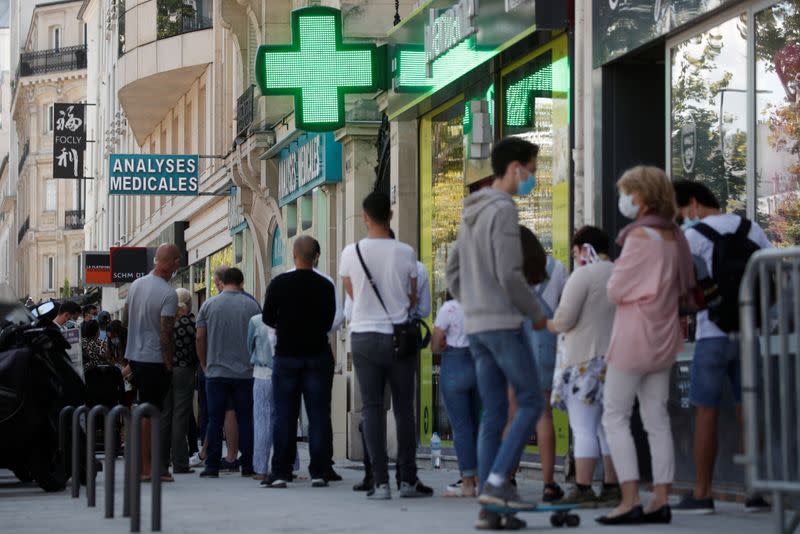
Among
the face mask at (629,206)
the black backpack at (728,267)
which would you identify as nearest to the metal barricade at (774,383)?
the face mask at (629,206)

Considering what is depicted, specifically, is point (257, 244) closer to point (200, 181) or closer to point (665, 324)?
point (200, 181)

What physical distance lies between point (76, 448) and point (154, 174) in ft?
63.4

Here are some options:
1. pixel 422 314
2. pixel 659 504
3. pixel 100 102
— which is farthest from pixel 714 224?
pixel 100 102

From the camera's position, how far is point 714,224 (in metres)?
9.23

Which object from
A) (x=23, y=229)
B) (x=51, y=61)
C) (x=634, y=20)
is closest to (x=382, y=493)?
(x=634, y=20)

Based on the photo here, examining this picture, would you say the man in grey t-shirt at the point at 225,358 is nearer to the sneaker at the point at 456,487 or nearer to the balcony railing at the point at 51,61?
the sneaker at the point at 456,487

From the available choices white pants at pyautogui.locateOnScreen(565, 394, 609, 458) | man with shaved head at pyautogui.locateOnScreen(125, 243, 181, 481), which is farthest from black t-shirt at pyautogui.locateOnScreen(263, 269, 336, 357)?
white pants at pyautogui.locateOnScreen(565, 394, 609, 458)

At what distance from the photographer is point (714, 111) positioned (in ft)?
37.0

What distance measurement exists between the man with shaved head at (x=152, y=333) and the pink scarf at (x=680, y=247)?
5707 mm

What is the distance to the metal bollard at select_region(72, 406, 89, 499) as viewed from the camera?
466 inches

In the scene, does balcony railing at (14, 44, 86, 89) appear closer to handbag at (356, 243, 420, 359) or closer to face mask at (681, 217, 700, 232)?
handbag at (356, 243, 420, 359)

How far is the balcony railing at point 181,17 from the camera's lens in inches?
1352

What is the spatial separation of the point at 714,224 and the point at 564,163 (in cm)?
407

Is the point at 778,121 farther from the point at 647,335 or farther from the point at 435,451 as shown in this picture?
the point at 435,451
